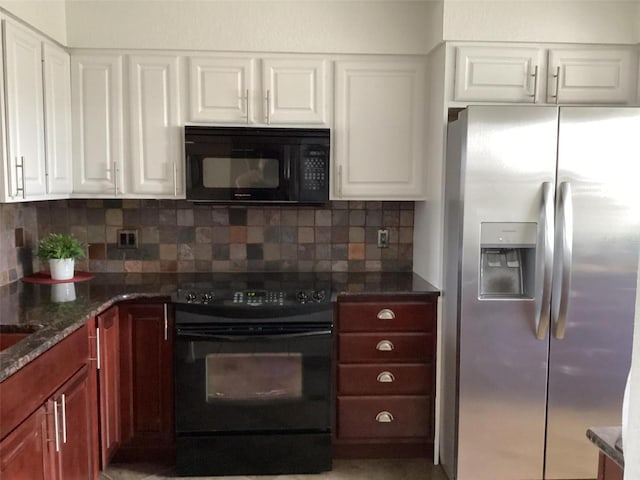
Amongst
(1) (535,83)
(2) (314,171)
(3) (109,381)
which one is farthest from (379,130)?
(3) (109,381)

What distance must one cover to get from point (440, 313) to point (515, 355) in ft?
1.32

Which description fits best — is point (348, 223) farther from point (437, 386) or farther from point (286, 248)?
point (437, 386)

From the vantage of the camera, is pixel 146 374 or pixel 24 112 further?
pixel 146 374

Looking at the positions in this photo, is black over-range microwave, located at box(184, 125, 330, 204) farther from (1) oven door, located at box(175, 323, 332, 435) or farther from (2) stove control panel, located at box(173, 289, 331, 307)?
(1) oven door, located at box(175, 323, 332, 435)

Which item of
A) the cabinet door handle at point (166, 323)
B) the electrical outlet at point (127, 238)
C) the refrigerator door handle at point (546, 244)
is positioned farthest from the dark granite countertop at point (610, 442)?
the electrical outlet at point (127, 238)

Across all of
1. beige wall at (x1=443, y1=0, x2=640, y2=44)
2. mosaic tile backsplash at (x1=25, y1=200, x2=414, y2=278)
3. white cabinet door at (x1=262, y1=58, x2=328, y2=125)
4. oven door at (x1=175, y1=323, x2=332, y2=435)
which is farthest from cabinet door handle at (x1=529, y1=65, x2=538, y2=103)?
oven door at (x1=175, y1=323, x2=332, y2=435)

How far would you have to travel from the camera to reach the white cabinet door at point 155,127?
9.53ft

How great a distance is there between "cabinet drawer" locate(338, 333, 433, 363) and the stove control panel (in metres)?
0.25

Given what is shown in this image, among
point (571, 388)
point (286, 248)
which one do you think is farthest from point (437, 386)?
A: point (286, 248)

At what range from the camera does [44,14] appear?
8.59 feet

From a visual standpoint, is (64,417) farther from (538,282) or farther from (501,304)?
(538,282)

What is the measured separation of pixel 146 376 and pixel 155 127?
49.5 inches

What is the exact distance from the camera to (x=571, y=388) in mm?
2586

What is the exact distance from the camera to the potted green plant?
2820mm
